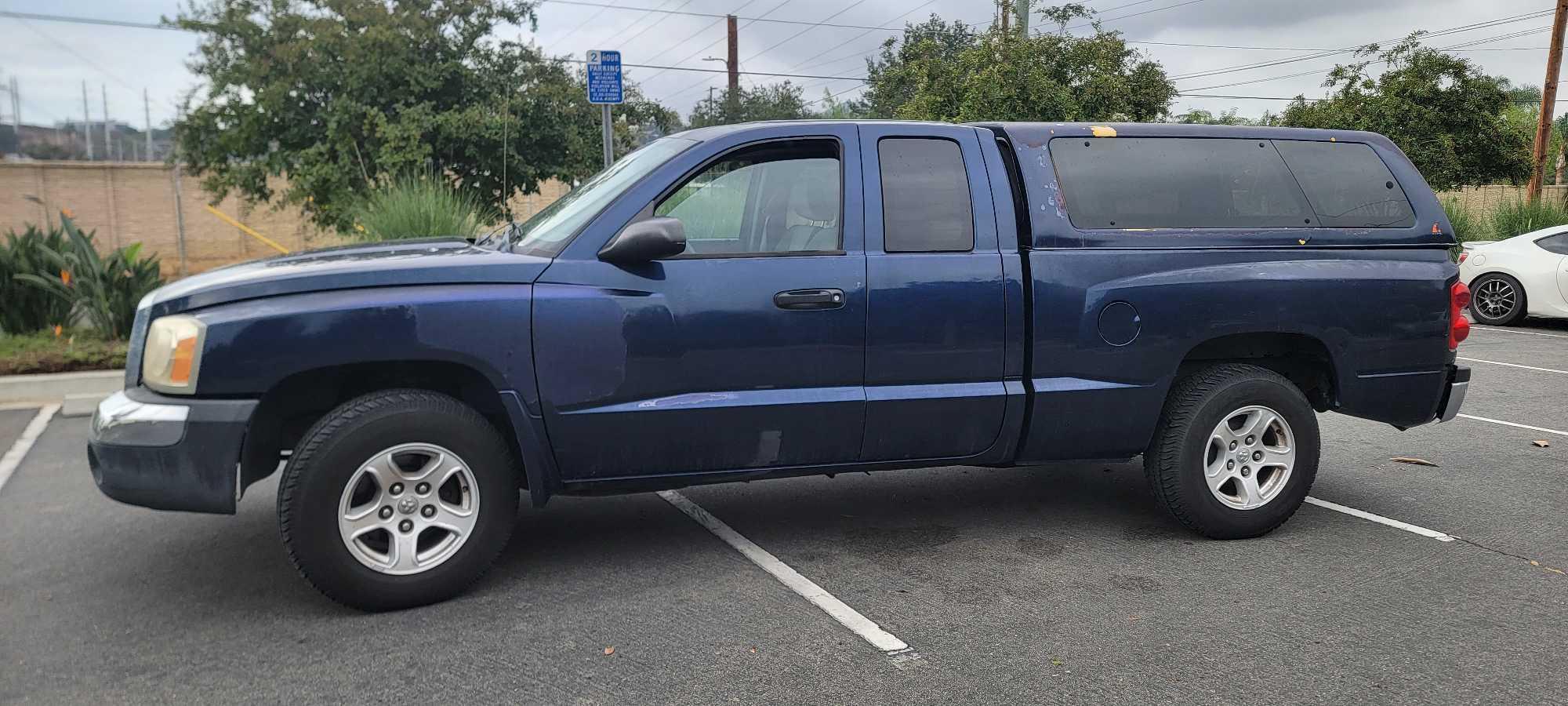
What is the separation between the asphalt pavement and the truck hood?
117 cm

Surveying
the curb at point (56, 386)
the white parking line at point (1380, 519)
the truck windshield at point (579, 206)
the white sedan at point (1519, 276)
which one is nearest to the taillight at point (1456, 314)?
the white parking line at point (1380, 519)

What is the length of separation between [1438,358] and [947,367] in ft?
7.90

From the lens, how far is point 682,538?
4.98 m

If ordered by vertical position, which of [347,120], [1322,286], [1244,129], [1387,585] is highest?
[347,120]

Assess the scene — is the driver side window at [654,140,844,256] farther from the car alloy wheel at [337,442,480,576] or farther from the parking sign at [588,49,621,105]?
the parking sign at [588,49,621,105]

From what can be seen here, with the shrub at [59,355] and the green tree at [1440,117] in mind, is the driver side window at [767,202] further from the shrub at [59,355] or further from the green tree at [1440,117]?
the green tree at [1440,117]

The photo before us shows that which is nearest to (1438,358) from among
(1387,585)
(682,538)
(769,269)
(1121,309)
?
(1387,585)

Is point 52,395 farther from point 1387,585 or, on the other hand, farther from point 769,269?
point 1387,585

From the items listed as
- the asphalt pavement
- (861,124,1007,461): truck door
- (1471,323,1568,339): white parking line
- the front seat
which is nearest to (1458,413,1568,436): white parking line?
the asphalt pavement

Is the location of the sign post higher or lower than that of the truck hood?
higher

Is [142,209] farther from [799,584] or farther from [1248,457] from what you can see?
[1248,457]

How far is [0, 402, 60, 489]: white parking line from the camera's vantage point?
6.33 meters

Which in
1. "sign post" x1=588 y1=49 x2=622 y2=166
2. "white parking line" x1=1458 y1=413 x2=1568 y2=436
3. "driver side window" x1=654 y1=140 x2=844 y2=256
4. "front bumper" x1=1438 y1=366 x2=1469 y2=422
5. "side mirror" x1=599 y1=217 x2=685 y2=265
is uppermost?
"sign post" x1=588 y1=49 x2=622 y2=166

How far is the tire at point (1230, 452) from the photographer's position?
487 cm
